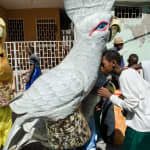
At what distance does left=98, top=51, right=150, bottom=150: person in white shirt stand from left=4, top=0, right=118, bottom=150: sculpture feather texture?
0.50 ft

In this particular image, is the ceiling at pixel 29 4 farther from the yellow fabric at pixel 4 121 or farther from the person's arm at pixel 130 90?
the person's arm at pixel 130 90

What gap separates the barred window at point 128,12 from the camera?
560 cm

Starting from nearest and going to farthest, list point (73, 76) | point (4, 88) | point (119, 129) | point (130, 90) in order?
point (73, 76) < point (130, 90) < point (4, 88) < point (119, 129)

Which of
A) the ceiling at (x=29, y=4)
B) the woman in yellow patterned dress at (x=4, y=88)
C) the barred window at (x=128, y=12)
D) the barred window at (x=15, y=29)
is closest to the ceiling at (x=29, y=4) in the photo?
the ceiling at (x=29, y=4)

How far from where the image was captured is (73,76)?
1.29 meters

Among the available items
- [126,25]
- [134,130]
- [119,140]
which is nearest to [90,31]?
[134,130]

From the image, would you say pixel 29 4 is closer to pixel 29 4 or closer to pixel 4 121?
pixel 29 4

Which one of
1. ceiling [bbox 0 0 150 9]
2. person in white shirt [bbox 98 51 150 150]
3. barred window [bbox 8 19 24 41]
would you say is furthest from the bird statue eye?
barred window [bbox 8 19 24 41]

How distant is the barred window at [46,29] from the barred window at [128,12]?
3077mm

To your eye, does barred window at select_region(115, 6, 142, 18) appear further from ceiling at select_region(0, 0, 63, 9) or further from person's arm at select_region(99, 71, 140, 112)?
person's arm at select_region(99, 71, 140, 112)

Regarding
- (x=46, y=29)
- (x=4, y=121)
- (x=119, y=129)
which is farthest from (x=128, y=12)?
(x=4, y=121)

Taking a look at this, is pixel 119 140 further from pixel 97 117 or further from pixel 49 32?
pixel 49 32

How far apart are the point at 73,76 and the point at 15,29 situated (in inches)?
289

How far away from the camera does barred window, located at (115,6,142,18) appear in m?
5.60
